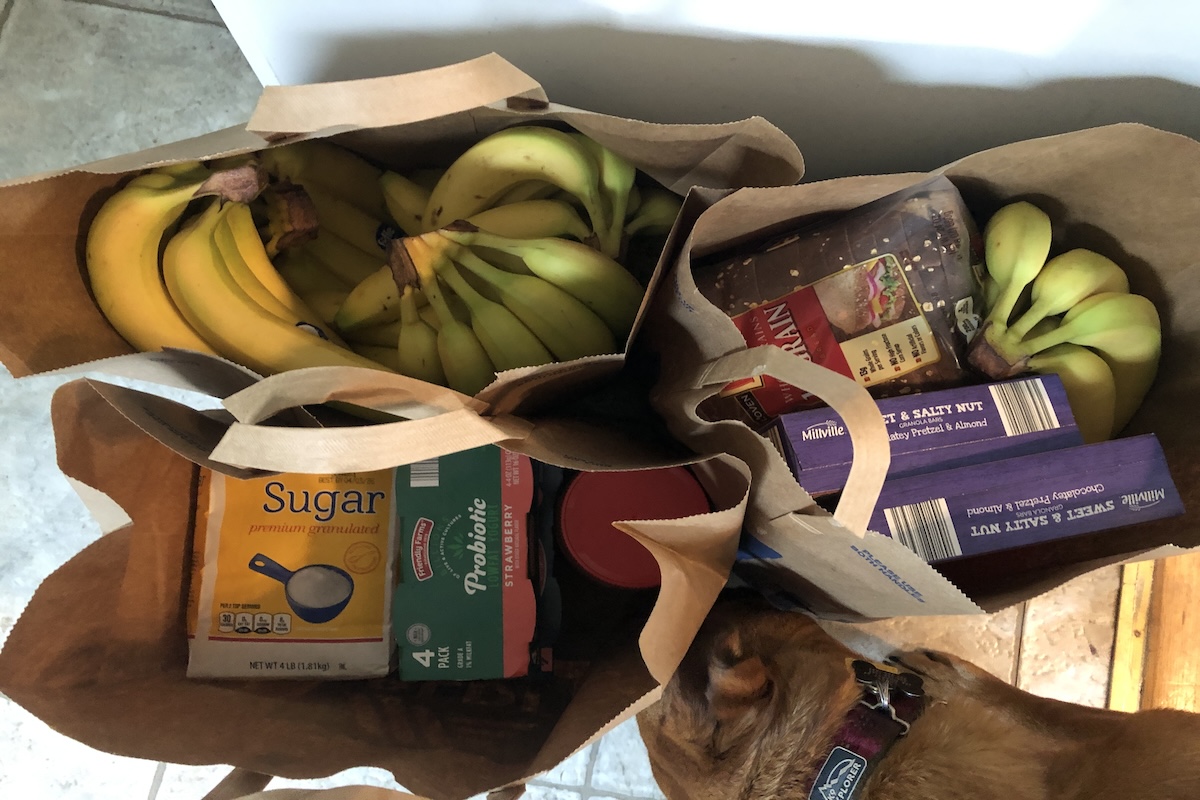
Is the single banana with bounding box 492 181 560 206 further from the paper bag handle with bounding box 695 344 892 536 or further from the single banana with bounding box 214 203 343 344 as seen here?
the paper bag handle with bounding box 695 344 892 536

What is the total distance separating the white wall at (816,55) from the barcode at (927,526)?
1.24 feet

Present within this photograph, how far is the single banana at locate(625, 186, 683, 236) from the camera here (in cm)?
74

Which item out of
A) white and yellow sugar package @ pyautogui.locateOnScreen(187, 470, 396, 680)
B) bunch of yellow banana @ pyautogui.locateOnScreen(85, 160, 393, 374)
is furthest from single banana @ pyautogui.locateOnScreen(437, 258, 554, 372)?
white and yellow sugar package @ pyautogui.locateOnScreen(187, 470, 396, 680)

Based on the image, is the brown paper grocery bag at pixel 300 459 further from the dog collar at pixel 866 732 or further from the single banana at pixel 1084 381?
the single banana at pixel 1084 381

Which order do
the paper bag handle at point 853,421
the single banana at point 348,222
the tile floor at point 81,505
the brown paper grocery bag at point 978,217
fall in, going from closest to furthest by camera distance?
1. the paper bag handle at point 853,421
2. the brown paper grocery bag at point 978,217
3. the single banana at point 348,222
4. the tile floor at point 81,505

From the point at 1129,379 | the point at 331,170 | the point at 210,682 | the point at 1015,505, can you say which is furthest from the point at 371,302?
the point at 1129,379

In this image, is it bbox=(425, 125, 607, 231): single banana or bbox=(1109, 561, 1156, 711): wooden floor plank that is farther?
bbox=(1109, 561, 1156, 711): wooden floor plank

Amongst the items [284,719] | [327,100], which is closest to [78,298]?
[327,100]

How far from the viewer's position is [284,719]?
0.68 meters

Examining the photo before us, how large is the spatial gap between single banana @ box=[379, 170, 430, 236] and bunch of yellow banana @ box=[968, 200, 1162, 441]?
1.74ft

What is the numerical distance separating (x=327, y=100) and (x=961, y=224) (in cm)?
53

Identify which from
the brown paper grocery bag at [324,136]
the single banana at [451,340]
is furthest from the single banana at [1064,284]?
the single banana at [451,340]

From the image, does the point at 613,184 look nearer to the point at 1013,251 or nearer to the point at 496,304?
the point at 496,304

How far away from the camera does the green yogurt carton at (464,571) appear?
0.74 metres
